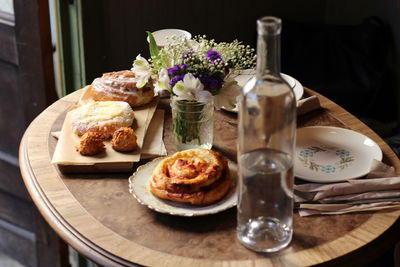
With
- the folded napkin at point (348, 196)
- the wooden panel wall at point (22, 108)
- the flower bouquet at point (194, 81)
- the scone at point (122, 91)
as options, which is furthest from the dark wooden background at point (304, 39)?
the folded napkin at point (348, 196)

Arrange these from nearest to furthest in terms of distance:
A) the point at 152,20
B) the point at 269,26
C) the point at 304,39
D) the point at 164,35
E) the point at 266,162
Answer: the point at 269,26 → the point at 266,162 → the point at 164,35 → the point at 152,20 → the point at 304,39

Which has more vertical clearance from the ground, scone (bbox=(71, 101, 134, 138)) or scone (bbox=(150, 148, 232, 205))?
scone (bbox=(71, 101, 134, 138))

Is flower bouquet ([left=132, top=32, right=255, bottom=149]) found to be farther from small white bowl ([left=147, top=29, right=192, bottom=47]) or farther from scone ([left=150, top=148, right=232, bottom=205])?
small white bowl ([left=147, top=29, right=192, bottom=47])

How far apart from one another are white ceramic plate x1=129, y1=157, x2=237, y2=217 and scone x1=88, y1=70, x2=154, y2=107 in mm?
343

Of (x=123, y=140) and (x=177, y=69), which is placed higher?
(x=177, y=69)

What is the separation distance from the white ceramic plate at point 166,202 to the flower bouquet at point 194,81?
0.15 m

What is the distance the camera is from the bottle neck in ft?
3.62

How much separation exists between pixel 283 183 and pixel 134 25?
5.69 feet

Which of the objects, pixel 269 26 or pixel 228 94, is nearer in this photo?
pixel 269 26

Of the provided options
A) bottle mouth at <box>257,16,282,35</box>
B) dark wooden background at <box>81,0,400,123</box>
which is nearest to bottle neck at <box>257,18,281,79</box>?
bottle mouth at <box>257,16,282,35</box>

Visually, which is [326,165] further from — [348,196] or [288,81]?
[288,81]

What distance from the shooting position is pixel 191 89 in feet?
4.77

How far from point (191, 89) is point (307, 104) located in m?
0.48

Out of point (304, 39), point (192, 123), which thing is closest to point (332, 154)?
point (192, 123)
